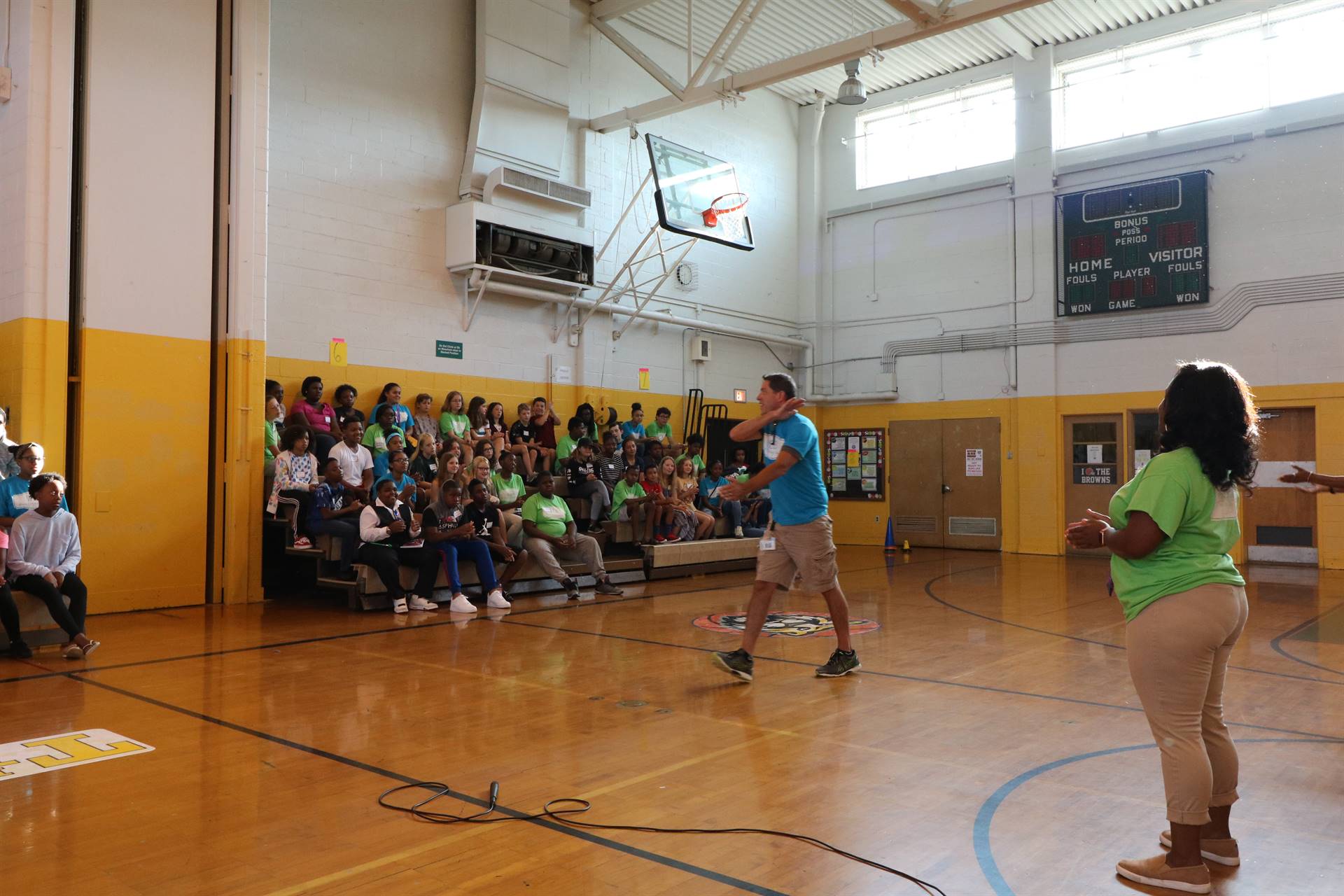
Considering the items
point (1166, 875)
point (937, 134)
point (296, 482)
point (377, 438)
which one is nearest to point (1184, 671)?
point (1166, 875)

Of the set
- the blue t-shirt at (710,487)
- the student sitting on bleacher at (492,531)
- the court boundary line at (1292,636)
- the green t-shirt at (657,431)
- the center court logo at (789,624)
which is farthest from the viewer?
the green t-shirt at (657,431)

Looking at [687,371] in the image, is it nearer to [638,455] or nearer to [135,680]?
[638,455]

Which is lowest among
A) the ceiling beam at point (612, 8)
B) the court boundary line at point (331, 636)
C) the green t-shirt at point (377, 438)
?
the court boundary line at point (331, 636)

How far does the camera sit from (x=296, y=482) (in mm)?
9055

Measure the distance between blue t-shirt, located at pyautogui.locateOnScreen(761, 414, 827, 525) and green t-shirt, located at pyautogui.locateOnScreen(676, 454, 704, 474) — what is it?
6715 millimetres

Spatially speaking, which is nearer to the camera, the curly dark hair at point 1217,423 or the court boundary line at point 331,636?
the curly dark hair at point 1217,423

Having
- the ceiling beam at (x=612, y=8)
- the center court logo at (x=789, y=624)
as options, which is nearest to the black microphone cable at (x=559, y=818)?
the center court logo at (x=789, y=624)

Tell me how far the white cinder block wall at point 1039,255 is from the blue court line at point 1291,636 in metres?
5.89

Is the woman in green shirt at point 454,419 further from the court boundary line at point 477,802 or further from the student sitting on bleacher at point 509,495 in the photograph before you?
the court boundary line at point 477,802

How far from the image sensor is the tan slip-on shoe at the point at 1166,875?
8.85ft

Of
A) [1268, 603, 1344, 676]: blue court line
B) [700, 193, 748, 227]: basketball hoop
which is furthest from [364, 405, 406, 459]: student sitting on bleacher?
[1268, 603, 1344, 676]: blue court line

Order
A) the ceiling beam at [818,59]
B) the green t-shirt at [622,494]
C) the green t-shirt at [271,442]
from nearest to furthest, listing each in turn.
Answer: the green t-shirt at [271,442]
the ceiling beam at [818,59]
the green t-shirt at [622,494]

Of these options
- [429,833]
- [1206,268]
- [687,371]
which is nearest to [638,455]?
[687,371]

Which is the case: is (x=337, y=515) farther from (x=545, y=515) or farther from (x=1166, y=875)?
(x=1166, y=875)
